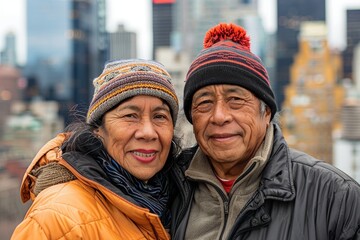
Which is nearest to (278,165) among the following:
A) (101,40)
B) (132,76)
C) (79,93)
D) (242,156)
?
(242,156)

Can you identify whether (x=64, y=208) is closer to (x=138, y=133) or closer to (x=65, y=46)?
(x=138, y=133)

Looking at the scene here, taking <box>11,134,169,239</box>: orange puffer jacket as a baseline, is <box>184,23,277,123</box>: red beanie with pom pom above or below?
above

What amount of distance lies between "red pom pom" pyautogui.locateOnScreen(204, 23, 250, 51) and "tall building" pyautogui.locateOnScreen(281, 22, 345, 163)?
96250 mm

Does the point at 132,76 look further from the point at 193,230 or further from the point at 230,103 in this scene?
the point at 193,230

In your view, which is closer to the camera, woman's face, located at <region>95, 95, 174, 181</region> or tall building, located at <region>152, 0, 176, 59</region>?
woman's face, located at <region>95, 95, 174, 181</region>

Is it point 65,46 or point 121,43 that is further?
point 121,43

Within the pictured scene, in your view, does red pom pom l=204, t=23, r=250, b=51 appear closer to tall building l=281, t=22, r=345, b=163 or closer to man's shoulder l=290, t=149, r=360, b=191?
man's shoulder l=290, t=149, r=360, b=191

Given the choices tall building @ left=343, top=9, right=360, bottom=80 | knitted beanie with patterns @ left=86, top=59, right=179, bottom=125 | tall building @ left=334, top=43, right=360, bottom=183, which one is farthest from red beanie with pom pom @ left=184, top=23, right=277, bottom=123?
tall building @ left=343, top=9, right=360, bottom=80

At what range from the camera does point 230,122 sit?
8.38 ft

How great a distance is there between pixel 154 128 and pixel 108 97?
252 mm

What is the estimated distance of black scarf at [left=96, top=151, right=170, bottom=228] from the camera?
249 centimetres

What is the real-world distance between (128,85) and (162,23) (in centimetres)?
14887

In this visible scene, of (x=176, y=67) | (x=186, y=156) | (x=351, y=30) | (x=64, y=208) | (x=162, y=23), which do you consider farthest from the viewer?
(x=162, y=23)

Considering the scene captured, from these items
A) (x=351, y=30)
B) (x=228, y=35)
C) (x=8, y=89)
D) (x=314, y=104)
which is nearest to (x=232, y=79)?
(x=228, y=35)
